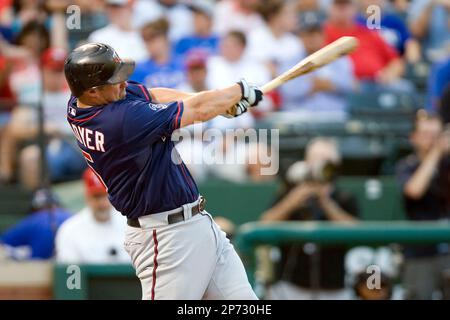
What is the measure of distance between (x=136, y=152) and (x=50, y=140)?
3784 mm

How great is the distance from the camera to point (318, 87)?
9492 mm

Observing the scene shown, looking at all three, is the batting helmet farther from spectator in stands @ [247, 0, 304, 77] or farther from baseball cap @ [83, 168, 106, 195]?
spectator in stands @ [247, 0, 304, 77]

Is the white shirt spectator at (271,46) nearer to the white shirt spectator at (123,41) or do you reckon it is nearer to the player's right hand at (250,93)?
the white shirt spectator at (123,41)

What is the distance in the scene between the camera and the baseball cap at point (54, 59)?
29.7 feet

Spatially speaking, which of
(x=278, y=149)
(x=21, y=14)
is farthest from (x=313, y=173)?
(x=21, y=14)

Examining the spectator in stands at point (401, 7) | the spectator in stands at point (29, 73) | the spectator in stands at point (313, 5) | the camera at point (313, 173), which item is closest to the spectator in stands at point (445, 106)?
the camera at point (313, 173)

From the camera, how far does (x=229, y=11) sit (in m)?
10.5

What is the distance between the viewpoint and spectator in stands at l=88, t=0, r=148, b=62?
380 inches

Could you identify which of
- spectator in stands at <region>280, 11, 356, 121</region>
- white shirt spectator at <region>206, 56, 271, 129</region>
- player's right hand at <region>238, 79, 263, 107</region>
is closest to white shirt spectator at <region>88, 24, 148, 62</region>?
white shirt spectator at <region>206, 56, 271, 129</region>

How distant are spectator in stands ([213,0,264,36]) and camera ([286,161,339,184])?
2.55 meters

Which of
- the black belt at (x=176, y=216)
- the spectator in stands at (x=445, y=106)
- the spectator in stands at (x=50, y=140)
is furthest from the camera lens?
the spectator in stands at (x=50, y=140)

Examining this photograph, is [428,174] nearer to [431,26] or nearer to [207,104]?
[431,26]

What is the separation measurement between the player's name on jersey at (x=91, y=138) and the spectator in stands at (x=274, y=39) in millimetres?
4673
